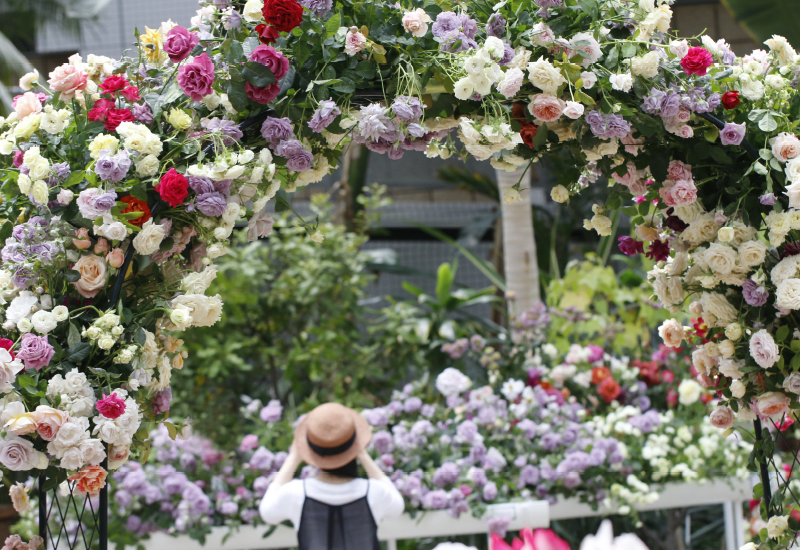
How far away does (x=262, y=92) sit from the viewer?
4.40ft

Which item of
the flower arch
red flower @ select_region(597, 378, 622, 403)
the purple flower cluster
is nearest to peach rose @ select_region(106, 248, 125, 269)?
the flower arch

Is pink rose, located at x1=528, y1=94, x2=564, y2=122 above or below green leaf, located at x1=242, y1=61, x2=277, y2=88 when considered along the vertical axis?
below

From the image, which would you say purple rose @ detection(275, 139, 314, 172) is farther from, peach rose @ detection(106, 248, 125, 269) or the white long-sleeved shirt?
the white long-sleeved shirt

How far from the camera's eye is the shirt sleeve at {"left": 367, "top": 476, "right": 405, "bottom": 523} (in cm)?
231

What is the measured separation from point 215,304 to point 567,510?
1.95 metres

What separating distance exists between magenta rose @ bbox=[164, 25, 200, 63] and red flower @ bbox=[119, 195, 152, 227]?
0.30 m

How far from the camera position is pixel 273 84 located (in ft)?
4.42

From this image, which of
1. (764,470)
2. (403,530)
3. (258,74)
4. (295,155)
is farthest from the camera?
(403,530)

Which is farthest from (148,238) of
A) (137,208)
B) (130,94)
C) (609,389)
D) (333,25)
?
(609,389)

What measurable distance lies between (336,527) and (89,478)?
3.84 ft

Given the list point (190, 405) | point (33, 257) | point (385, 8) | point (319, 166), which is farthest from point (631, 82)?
point (190, 405)

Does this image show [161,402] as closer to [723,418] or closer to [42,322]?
[42,322]

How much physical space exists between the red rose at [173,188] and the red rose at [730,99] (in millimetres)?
1219

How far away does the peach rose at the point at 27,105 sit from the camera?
4.84ft
